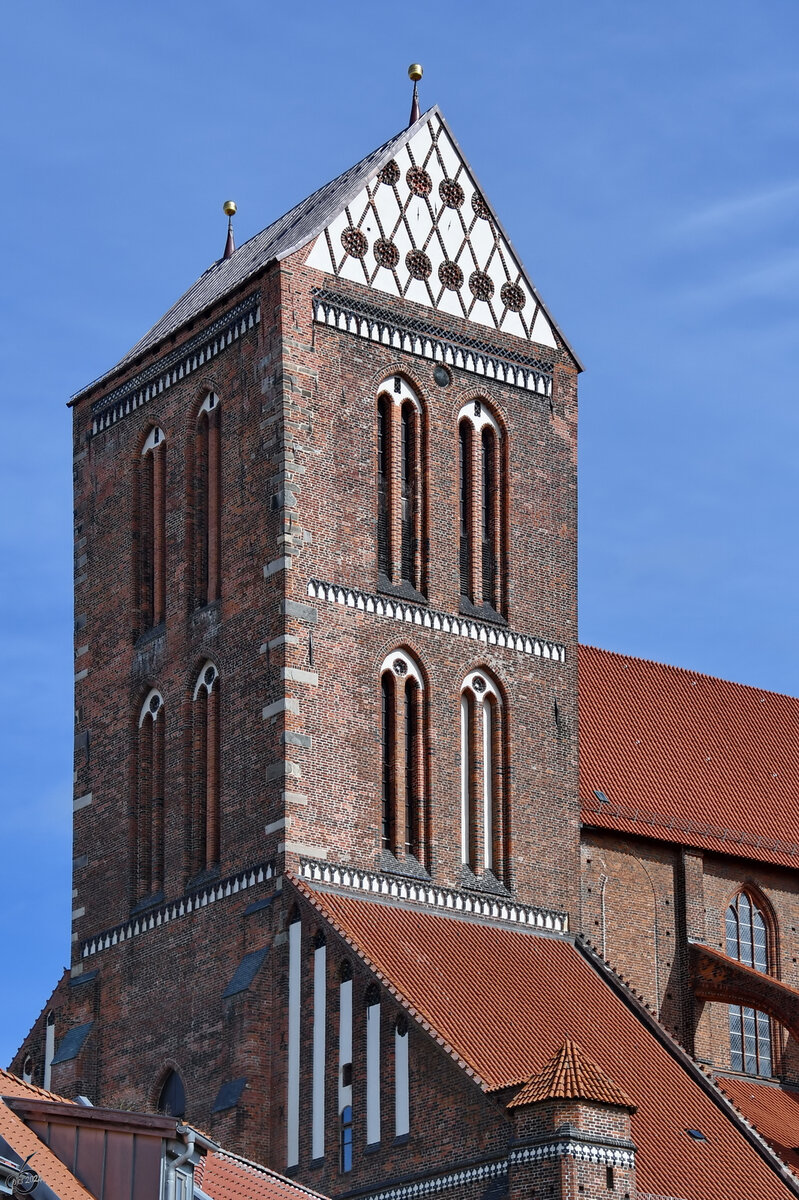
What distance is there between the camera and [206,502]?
4159 centimetres

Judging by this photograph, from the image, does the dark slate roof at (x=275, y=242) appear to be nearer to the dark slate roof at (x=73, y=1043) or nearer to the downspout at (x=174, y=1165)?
the dark slate roof at (x=73, y=1043)

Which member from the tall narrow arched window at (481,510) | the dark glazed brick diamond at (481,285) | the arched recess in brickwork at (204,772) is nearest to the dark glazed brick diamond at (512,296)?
the dark glazed brick diamond at (481,285)

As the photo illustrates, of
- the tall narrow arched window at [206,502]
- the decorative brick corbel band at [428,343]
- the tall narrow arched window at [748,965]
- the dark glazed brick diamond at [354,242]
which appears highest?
the dark glazed brick diamond at [354,242]

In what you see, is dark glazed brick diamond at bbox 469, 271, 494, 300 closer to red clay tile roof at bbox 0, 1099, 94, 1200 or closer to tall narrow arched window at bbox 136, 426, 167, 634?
tall narrow arched window at bbox 136, 426, 167, 634

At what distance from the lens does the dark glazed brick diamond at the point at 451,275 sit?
42.4m

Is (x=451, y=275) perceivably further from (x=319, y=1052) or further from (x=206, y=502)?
(x=319, y=1052)

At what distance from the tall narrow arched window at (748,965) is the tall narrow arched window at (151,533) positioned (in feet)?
34.0

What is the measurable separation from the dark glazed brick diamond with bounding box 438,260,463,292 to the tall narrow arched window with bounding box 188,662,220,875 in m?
6.93

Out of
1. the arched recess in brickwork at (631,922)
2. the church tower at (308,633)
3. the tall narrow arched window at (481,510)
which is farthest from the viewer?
the arched recess in brickwork at (631,922)

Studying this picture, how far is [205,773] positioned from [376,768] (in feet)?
8.77

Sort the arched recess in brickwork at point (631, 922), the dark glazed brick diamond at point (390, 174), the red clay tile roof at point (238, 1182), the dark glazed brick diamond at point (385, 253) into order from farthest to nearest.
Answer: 1. the arched recess in brickwork at point (631, 922)
2. the dark glazed brick diamond at point (390, 174)
3. the dark glazed brick diamond at point (385, 253)
4. the red clay tile roof at point (238, 1182)

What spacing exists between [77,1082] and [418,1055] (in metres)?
7.55

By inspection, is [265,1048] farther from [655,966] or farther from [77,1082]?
[655,966]

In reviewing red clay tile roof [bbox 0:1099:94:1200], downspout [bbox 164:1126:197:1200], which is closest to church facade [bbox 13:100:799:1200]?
downspout [bbox 164:1126:197:1200]
